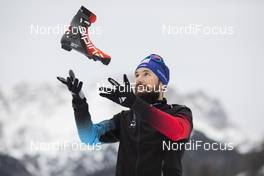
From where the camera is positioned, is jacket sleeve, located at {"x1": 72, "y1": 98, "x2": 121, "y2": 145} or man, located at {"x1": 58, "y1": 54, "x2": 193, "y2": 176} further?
jacket sleeve, located at {"x1": 72, "y1": 98, "x2": 121, "y2": 145}

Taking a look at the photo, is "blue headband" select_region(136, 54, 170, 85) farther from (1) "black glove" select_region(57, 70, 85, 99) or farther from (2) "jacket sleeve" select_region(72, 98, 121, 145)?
(1) "black glove" select_region(57, 70, 85, 99)

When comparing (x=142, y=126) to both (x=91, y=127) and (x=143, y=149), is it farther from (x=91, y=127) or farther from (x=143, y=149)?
(x=91, y=127)

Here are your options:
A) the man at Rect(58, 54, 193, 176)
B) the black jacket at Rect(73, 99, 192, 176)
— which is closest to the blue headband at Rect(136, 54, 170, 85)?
the man at Rect(58, 54, 193, 176)

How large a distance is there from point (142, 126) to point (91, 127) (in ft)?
0.82

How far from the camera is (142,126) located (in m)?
2.87

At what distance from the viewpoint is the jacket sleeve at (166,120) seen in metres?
2.63

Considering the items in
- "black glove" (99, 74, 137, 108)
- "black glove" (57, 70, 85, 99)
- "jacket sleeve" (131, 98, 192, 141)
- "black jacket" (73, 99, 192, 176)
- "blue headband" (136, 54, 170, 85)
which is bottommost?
"black jacket" (73, 99, 192, 176)

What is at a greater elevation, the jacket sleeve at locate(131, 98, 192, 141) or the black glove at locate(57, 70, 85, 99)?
the black glove at locate(57, 70, 85, 99)

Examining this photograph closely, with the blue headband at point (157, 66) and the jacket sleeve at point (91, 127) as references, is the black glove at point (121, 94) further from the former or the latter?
the blue headband at point (157, 66)

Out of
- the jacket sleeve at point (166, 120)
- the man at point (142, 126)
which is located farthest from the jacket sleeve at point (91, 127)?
the jacket sleeve at point (166, 120)

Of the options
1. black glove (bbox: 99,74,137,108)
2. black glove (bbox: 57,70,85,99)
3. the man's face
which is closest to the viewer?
black glove (bbox: 99,74,137,108)

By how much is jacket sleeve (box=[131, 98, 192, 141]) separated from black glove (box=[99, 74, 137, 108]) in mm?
38

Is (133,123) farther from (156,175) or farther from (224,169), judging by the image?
(224,169)

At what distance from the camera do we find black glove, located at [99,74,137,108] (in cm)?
255
